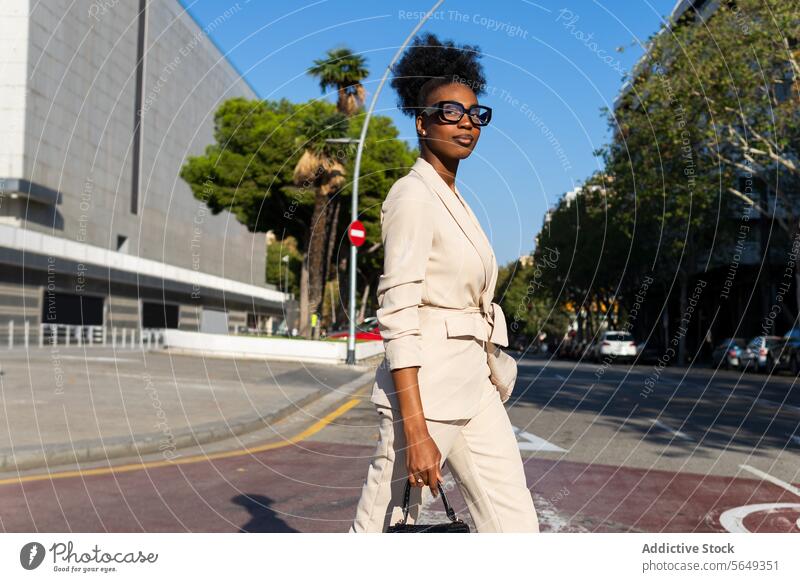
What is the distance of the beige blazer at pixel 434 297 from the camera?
8.89ft

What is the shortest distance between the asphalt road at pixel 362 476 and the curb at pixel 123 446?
20cm

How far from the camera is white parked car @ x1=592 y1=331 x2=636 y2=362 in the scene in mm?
44031

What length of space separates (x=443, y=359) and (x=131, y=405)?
10.4 m

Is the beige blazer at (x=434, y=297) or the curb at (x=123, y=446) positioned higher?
the beige blazer at (x=434, y=297)

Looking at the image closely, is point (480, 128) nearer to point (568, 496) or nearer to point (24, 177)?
point (568, 496)

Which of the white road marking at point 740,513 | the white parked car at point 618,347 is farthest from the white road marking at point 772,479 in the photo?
the white parked car at point 618,347

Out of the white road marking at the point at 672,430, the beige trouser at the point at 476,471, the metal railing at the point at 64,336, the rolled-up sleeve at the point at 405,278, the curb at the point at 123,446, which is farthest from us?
the metal railing at the point at 64,336

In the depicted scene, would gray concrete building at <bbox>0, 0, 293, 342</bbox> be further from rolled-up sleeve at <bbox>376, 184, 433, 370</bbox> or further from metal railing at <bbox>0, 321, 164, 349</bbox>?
rolled-up sleeve at <bbox>376, 184, 433, 370</bbox>

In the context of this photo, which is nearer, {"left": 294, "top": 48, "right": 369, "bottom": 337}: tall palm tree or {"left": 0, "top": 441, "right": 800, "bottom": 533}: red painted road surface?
{"left": 0, "top": 441, "right": 800, "bottom": 533}: red painted road surface

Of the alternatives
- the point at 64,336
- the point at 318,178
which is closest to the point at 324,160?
the point at 318,178

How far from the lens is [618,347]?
44.4 metres

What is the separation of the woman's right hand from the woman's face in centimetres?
91

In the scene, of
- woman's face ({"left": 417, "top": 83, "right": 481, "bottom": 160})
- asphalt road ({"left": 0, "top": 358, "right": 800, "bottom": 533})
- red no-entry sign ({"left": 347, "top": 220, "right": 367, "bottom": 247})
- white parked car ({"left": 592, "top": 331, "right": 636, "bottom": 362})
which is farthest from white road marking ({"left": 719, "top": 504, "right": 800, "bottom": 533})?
white parked car ({"left": 592, "top": 331, "right": 636, "bottom": 362})

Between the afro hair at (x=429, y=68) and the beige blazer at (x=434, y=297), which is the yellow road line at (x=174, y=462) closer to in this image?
the afro hair at (x=429, y=68)
